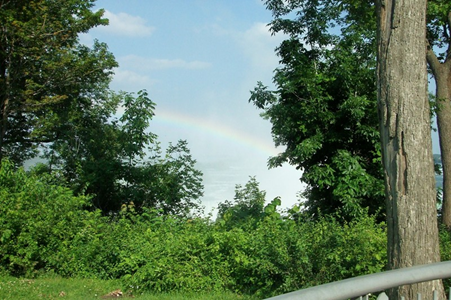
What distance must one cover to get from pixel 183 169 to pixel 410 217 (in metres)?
12.2

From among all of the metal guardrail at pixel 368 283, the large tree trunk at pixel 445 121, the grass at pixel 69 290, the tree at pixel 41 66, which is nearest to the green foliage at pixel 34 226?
the grass at pixel 69 290

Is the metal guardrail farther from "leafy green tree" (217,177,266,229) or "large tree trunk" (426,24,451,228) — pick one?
"large tree trunk" (426,24,451,228)

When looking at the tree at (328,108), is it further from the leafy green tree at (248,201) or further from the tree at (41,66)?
the tree at (41,66)

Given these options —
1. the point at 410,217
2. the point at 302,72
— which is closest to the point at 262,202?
the point at 302,72

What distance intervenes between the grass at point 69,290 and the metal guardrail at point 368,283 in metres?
5.35

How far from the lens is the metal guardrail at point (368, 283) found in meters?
1.89

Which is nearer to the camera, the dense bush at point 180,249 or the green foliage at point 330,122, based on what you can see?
the dense bush at point 180,249

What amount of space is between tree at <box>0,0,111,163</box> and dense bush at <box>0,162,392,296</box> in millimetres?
8701

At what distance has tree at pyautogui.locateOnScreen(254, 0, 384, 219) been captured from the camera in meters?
13.4

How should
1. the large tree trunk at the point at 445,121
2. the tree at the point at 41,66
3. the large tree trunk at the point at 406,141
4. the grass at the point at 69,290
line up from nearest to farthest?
the large tree trunk at the point at 406,141 → the grass at the point at 69,290 → the large tree trunk at the point at 445,121 → the tree at the point at 41,66

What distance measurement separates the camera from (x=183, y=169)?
16.3 metres

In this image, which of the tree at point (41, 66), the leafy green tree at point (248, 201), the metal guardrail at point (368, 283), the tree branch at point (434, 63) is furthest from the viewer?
the tree at point (41, 66)

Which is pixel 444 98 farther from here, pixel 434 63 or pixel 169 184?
pixel 169 184

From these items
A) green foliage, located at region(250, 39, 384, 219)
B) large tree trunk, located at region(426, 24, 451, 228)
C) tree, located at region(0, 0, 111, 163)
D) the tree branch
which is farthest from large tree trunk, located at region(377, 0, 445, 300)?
tree, located at region(0, 0, 111, 163)
